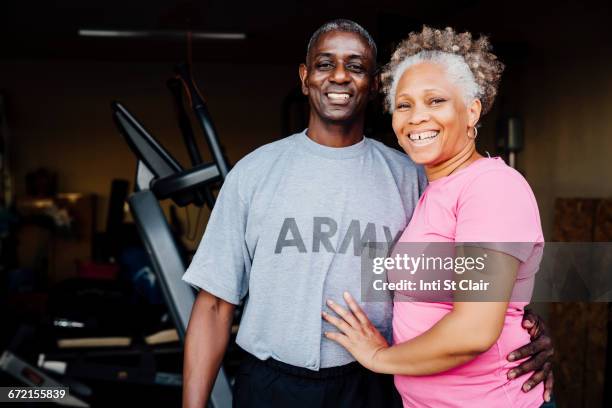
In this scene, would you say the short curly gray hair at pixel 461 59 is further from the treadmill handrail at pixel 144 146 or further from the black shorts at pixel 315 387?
the treadmill handrail at pixel 144 146

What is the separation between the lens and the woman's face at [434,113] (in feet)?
4.40

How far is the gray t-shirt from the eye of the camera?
59.5 inches

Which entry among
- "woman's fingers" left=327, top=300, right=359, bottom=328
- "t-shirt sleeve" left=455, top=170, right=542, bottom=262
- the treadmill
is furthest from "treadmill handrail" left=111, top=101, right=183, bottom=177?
"t-shirt sleeve" left=455, top=170, right=542, bottom=262

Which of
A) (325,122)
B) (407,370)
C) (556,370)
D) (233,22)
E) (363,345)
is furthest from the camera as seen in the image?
(233,22)

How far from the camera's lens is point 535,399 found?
138 cm

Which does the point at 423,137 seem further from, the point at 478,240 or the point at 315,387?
the point at 315,387

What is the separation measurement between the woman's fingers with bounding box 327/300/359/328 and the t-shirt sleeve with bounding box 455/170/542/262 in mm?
346

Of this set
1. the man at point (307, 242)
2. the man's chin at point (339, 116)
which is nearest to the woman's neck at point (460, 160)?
the man at point (307, 242)

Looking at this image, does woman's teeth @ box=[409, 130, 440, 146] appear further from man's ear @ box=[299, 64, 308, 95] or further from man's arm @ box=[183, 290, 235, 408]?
man's arm @ box=[183, 290, 235, 408]

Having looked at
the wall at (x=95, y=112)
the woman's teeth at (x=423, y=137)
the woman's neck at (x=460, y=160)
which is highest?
the wall at (x=95, y=112)

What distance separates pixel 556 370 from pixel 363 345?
2.64 meters

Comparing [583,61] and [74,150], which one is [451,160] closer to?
[583,61]

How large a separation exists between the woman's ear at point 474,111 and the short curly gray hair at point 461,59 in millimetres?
11

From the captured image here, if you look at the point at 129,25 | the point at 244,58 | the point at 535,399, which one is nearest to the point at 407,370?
the point at 535,399
